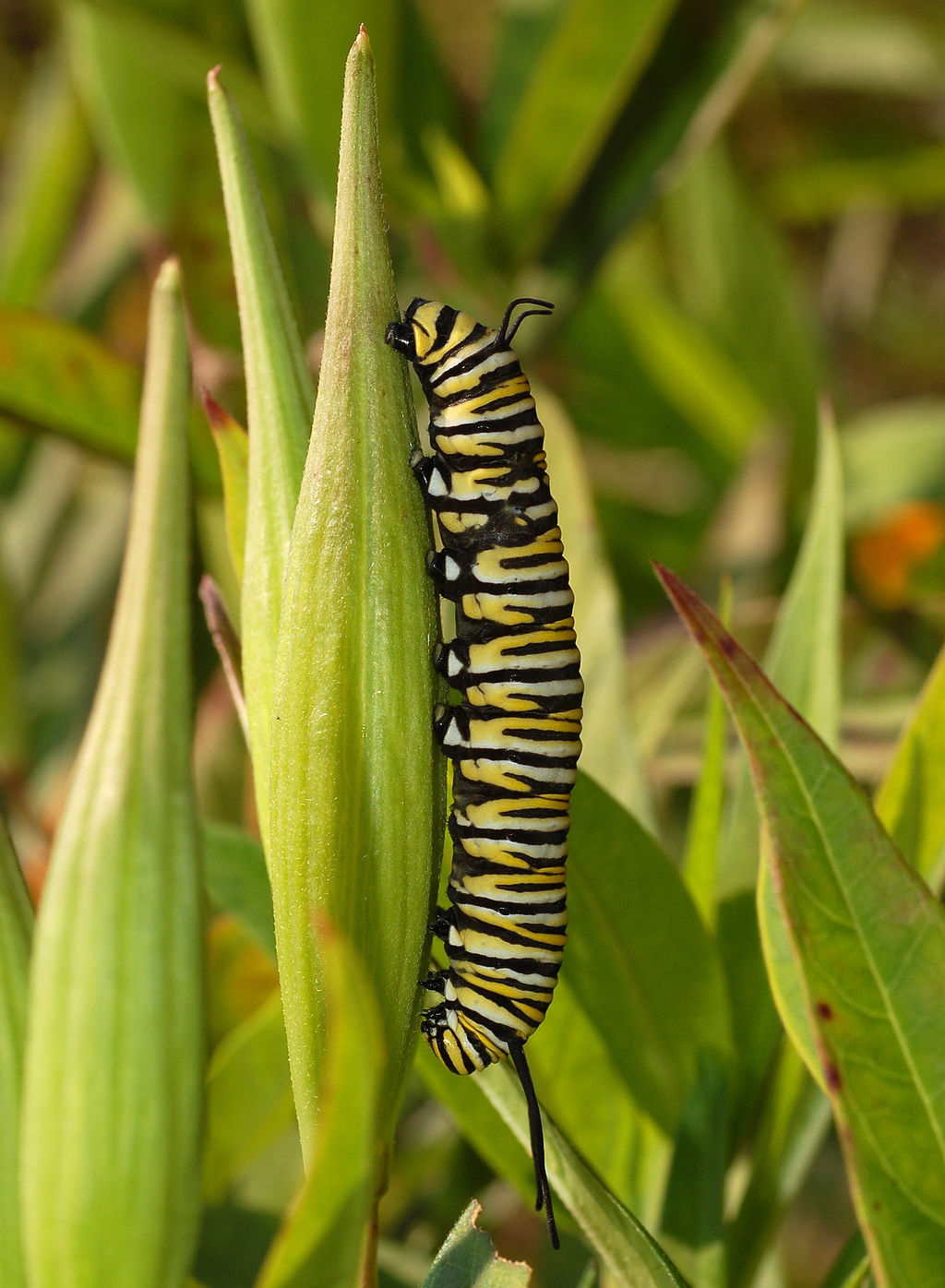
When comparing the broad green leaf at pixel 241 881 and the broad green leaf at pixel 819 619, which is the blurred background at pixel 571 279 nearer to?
the broad green leaf at pixel 819 619

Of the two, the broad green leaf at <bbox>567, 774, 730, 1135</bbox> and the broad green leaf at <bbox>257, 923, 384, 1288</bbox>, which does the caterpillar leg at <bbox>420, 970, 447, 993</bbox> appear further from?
the broad green leaf at <bbox>257, 923, 384, 1288</bbox>

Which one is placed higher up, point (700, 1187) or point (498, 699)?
point (498, 699)

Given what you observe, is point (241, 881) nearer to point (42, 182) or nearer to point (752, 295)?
point (42, 182)

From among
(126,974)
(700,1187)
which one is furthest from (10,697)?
(126,974)

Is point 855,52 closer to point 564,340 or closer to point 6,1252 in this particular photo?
point 564,340

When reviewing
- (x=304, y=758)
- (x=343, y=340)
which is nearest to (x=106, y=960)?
(x=304, y=758)

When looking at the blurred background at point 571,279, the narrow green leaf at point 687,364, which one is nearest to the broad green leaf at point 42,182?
the blurred background at point 571,279
